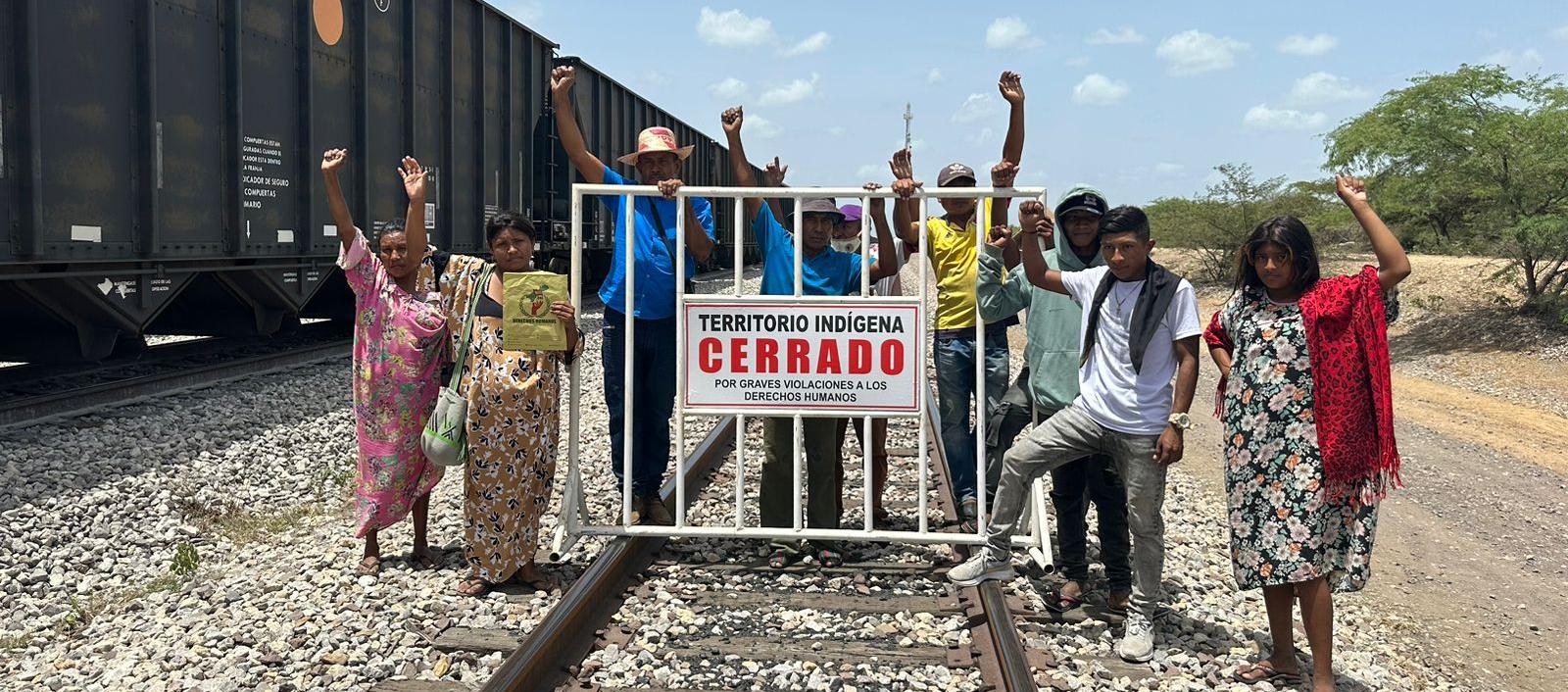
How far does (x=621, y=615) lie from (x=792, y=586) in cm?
84

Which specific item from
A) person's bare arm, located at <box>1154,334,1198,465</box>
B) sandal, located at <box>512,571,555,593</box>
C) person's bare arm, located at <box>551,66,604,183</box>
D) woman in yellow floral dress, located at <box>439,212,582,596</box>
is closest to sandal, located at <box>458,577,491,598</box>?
woman in yellow floral dress, located at <box>439,212,582,596</box>

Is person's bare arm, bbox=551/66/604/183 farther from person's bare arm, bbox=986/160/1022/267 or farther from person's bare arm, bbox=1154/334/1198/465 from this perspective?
person's bare arm, bbox=1154/334/1198/465

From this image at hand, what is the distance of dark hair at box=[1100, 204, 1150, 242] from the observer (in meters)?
4.13

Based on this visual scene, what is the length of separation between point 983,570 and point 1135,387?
3.42 ft

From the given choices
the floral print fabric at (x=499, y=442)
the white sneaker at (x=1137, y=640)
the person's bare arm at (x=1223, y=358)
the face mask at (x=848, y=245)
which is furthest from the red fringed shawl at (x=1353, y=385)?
the floral print fabric at (x=499, y=442)

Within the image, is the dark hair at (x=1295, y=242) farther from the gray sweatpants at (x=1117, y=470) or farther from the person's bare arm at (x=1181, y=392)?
the gray sweatpants at (x=1117, y=470)

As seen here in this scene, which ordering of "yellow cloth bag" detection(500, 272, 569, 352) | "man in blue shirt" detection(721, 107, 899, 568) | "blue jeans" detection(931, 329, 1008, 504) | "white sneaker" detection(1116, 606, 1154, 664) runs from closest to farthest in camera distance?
"white sneaker" detection(1116, 606, 1154, 664), "yellow cloth bag" detection(500, 272, 569, 352), "man in blue shirt" detection(721, 107, 899, 568), "blue jeans" detection(931, 329, 1008, 504)

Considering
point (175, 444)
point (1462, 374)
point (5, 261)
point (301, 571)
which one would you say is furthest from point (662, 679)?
point (1462, 374)

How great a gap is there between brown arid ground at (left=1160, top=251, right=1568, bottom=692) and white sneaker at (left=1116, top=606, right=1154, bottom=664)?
1.49m

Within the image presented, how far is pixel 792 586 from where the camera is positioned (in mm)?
4812

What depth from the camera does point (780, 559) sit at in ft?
16.7

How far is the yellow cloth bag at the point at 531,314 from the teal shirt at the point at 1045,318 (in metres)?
1.90

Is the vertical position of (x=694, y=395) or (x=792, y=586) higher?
(x=694, y=395)

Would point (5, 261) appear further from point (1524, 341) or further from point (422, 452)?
point (1524, 341)
